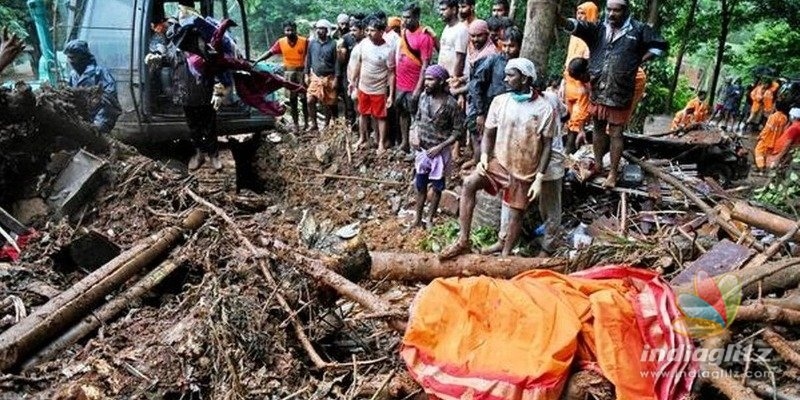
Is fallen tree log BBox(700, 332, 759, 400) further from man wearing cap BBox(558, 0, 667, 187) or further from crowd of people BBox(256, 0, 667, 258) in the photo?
man wearing cap BBox(558, 0, 667, 187)

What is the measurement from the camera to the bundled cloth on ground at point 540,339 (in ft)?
8.55

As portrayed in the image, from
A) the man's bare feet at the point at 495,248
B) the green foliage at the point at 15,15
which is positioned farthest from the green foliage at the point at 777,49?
the green foliage at the point at 15,15

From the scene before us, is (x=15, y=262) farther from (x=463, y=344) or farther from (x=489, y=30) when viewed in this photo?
(x=489, y=30)

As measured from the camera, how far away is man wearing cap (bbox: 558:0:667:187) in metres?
5.46

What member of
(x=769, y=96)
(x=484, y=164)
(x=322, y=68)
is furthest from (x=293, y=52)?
(x=769, y=96)

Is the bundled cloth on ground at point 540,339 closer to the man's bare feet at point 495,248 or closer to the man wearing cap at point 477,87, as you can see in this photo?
the man's bare feet at point 495,248

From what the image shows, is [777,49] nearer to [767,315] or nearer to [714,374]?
[767,315]

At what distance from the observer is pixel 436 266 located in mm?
4266

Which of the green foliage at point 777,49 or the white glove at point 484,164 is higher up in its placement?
the green foliage at point 777,49

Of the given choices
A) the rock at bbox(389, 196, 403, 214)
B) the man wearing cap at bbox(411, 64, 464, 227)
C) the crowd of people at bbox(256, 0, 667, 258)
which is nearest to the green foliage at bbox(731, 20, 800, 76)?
the crowd of people at bbox(256, 0, 667, 258)

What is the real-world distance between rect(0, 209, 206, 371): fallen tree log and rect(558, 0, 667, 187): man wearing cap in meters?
4.10

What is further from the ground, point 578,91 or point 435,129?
point 578,91

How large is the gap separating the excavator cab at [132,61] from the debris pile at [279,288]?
4.08 feet

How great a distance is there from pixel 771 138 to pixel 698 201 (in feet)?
15.3
